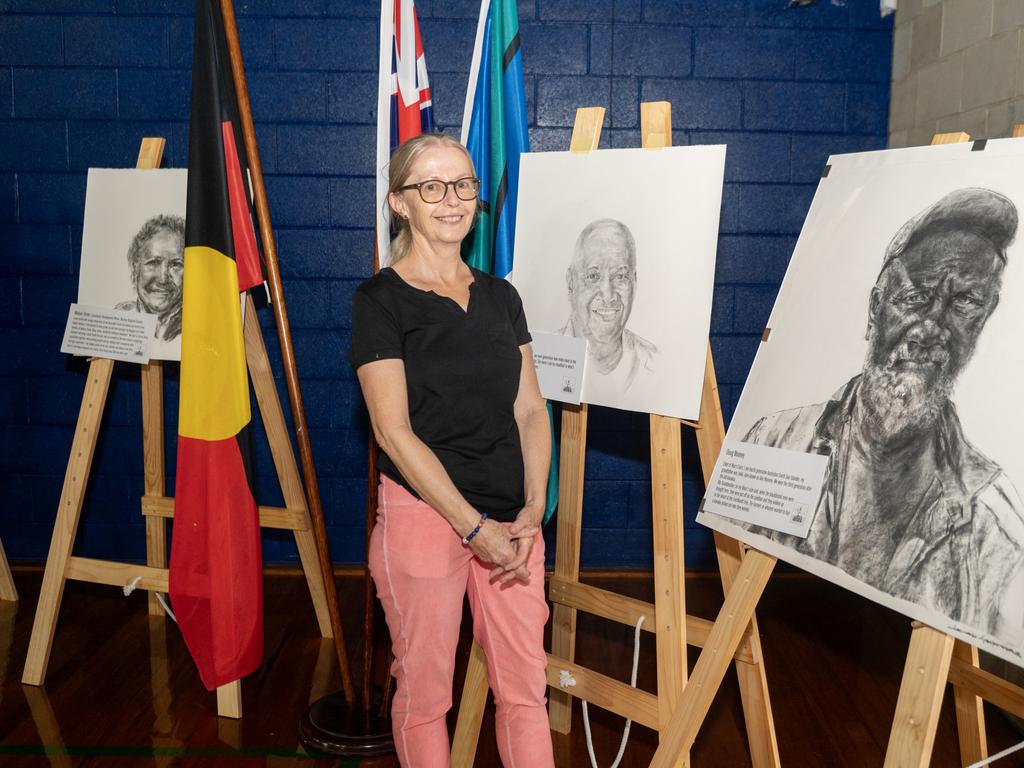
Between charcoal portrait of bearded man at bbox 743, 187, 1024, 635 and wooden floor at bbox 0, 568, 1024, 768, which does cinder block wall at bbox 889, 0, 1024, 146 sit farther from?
wooden floor at bbox 0, 568, 1024, 768

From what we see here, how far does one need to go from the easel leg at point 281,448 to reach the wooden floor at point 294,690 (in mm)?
196

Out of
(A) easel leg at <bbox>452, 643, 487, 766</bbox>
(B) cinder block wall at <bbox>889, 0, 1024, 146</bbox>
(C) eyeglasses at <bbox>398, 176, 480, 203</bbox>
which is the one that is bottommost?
(A) easel leg at <bbox>452, 643, 487, 766</bbox>

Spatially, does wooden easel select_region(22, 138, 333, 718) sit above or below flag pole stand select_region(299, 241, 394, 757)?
above

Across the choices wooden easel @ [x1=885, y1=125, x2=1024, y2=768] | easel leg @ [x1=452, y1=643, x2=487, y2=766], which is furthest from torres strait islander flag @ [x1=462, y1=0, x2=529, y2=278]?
wooden easel @ [x1=885, y1=125, x2=1024, y2=768]

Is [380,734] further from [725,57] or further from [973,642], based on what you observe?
[725,57]

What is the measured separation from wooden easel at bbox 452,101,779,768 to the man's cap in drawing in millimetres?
507

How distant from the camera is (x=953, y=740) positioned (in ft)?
7.89

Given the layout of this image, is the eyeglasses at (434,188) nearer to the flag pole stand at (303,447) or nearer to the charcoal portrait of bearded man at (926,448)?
the flag pole stand at (303,447)

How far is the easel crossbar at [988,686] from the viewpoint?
175 cm

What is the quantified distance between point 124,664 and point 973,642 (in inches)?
93.9

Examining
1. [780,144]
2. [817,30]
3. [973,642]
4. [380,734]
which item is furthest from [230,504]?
[817,30]

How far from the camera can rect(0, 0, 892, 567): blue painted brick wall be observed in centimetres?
331

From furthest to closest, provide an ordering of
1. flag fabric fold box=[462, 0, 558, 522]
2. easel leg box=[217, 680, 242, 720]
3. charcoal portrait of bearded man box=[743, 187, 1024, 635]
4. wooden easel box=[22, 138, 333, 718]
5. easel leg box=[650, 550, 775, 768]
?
1. wooden easel box=[22, 138, 333, 718]
2. easel leg box=[217, 680, 242, 720]
3. flag fabric fold box=[462, 0, 558, 522]
4. easel leg box=[650, 550, 775, 768]
5. charcoal portrait of bearded man box=[743, 187, 1024, 635]

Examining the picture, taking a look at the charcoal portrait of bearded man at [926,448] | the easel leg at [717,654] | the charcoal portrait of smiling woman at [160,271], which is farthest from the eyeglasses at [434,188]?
the charcoal portrait of smiling woman at [160,271]
